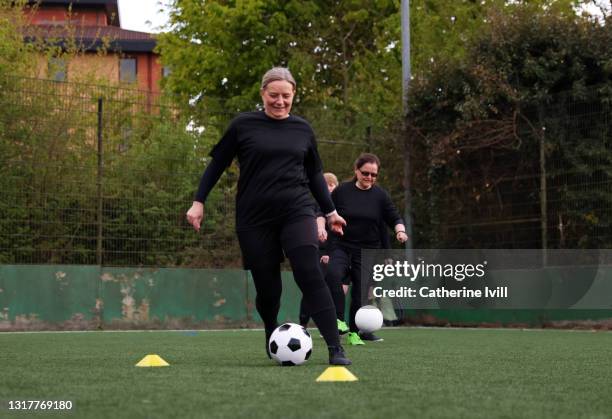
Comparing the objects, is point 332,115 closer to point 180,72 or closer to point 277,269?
point 277,269

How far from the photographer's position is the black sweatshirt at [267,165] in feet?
22.2

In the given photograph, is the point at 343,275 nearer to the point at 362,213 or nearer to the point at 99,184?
the point at 362,213

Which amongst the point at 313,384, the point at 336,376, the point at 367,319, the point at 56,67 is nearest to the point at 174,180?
the point at 367,319

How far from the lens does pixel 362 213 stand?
34.7 feet

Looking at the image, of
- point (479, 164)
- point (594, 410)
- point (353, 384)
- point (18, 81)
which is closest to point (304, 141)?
point (353, 384)

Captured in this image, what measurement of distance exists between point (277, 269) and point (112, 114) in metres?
9.00

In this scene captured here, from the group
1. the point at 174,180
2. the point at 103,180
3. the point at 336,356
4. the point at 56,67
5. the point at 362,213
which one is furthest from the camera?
the point at 56,67

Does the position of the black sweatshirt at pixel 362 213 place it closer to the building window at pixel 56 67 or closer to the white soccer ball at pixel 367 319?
the white soccer ball at pixel 367 319

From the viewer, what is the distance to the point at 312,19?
3069 centimetres

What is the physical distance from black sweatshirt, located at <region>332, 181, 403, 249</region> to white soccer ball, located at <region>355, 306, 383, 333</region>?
648mm

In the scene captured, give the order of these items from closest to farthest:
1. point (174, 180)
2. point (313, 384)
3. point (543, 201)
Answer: point (313, 384) → point (543, 201) → point (174, 180)

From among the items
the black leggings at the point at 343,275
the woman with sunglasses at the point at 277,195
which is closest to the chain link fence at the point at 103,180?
the black leggings at the point at 343,275

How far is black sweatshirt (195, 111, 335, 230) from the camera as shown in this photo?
677cm

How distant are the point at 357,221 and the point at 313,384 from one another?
523 centimetres
